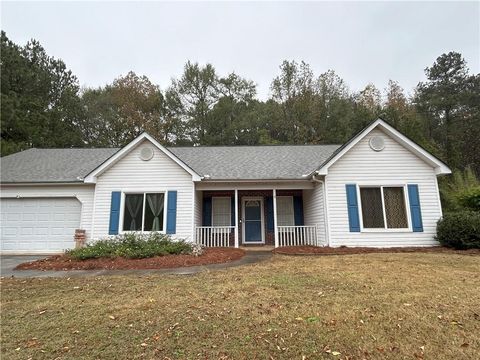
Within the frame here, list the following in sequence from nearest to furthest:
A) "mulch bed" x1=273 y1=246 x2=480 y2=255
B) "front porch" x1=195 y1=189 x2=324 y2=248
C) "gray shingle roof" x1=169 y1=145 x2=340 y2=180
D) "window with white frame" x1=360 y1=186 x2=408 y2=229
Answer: "mulch bed" x1=273 y1=246 x2=480 y2=255
"window with white frame" x1=360 y1=186 x2=408 y2=229
"gray shingle roof" x1=169 y1=145 x2=340 y2=180
"front porch" x1=195 y1=189 x2=324 y2=248

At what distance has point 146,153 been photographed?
1177 centimetres

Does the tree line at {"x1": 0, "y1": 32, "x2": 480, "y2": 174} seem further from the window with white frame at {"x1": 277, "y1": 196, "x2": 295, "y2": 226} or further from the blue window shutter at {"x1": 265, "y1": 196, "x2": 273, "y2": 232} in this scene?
the blue window shutter at {"x1": 265, "y1": 196, "x2": 273, "y2": 232}

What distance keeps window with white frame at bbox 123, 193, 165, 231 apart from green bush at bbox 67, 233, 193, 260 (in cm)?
57

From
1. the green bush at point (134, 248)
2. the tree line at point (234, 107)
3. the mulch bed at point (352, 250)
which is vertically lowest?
the mulch bed at point (352, 250)

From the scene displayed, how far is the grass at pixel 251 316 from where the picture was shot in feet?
11.1

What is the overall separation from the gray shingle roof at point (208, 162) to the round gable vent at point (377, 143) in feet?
8.57

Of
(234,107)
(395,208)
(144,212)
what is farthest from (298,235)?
(234,107)

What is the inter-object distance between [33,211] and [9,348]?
33.9ft

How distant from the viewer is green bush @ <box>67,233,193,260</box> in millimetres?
9367

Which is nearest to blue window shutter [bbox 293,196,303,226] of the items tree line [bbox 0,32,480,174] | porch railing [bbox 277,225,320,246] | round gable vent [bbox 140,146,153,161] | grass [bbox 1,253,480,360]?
porch railing [bbox 277,225,320,246]

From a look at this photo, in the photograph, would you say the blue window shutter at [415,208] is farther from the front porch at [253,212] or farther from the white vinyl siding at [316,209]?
the front porch at [253,212]

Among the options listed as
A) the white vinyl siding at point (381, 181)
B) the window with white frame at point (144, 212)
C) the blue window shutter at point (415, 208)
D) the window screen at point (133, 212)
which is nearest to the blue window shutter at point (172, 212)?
the window with white frame at point (144, 212)

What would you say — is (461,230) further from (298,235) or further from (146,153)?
(146,153)

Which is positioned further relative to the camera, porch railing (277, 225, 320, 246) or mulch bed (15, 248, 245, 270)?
porch railing (277, 225, 320, 246)
